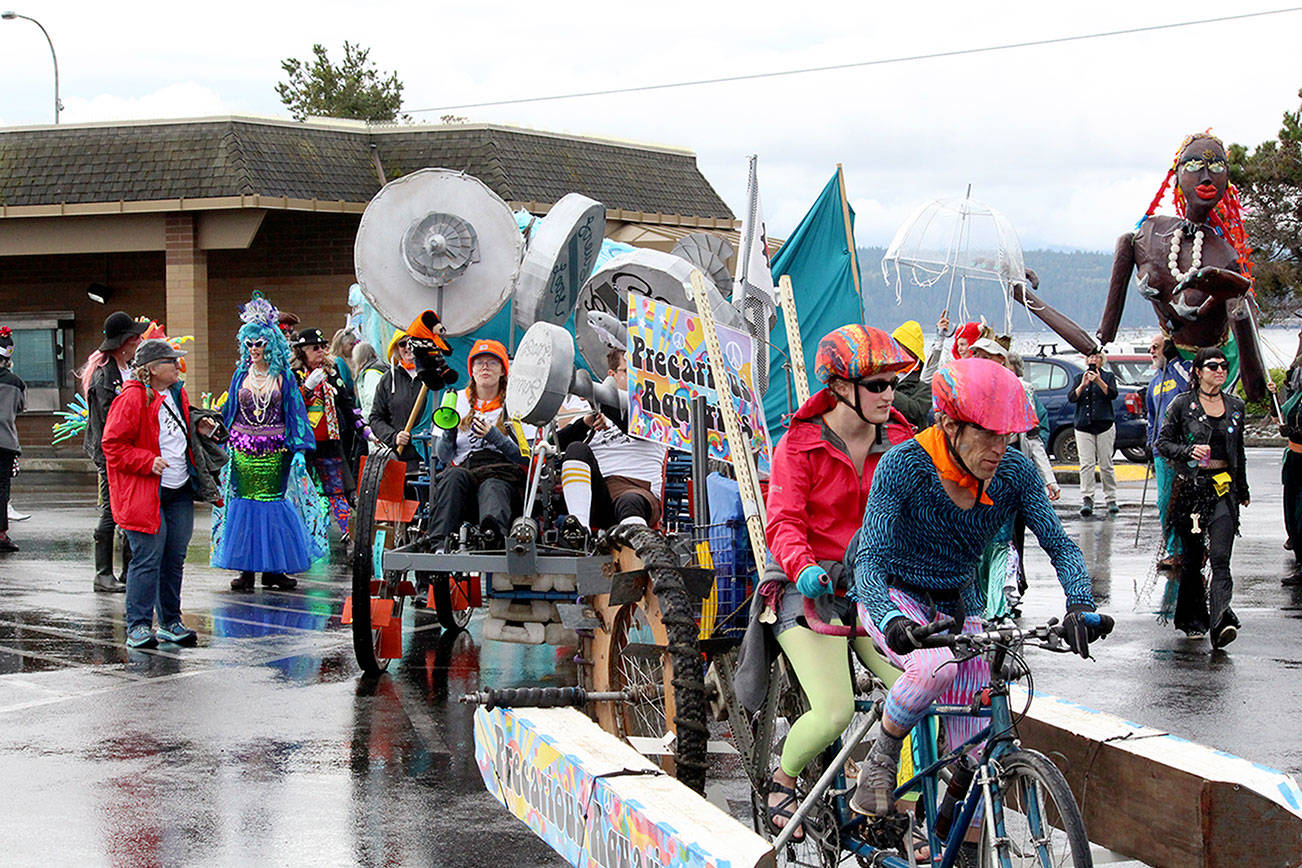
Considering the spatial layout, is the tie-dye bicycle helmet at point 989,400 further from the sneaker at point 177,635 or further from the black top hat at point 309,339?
the black top hat at point 309,339

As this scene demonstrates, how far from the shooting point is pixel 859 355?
17.1ft

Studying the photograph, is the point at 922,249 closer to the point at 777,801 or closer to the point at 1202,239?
the point at 1202,239

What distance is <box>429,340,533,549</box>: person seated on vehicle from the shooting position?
8.30m

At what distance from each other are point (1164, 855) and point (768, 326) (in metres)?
3.35

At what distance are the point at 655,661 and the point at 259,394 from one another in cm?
661

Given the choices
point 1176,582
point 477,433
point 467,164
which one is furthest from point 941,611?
point 467,164

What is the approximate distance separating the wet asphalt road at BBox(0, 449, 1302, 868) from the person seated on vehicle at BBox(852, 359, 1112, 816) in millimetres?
1675

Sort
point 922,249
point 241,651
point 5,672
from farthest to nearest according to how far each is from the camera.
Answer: point 922,249 < point 241,651 < point 5,672

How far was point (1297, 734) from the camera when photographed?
24.7ft

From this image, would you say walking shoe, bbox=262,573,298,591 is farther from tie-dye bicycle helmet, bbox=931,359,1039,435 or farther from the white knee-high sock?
tie-dye bicycle helmet, bbox=931,359,1039,435

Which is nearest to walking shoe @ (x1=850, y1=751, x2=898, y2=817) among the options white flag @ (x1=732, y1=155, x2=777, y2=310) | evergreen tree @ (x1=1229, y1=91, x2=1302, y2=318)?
white flag @ (x1=732, y1=155, x2=777, y2=310)

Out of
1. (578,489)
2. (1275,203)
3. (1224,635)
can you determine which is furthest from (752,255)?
(1275,203)

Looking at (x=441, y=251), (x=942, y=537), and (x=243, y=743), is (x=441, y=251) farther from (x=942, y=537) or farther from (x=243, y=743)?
(x=942, y=537)

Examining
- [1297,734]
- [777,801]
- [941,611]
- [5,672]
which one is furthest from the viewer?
[5,672]
